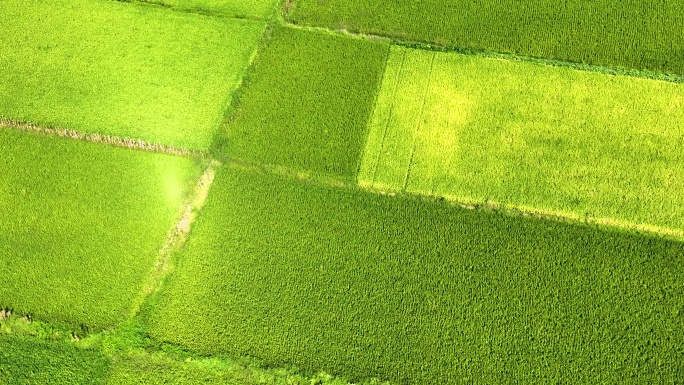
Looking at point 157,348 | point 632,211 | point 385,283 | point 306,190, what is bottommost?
point 157,348

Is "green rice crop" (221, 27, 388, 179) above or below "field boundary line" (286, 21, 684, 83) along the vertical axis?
below

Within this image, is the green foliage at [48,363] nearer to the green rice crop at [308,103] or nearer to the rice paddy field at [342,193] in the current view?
the rice paddy field at [342,193]

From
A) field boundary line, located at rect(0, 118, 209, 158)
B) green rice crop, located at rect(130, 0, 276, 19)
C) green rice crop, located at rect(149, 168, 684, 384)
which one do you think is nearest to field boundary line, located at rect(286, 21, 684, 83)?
green rice crop, located at rect(130, 0, 276, 19)

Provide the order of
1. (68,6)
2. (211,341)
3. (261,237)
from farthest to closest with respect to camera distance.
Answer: (68,6)
(261,237)
(211,341)

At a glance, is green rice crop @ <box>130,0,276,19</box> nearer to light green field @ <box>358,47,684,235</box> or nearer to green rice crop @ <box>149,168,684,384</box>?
light green field @ <box>358,47,684,235</box>

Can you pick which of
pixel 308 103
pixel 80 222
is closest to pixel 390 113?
pixel 308 103

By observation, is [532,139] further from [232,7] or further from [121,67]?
[121,67]

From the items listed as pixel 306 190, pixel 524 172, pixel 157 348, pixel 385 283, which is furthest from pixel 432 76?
pixel 157 348

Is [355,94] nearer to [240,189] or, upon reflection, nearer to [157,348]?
[240,189]
